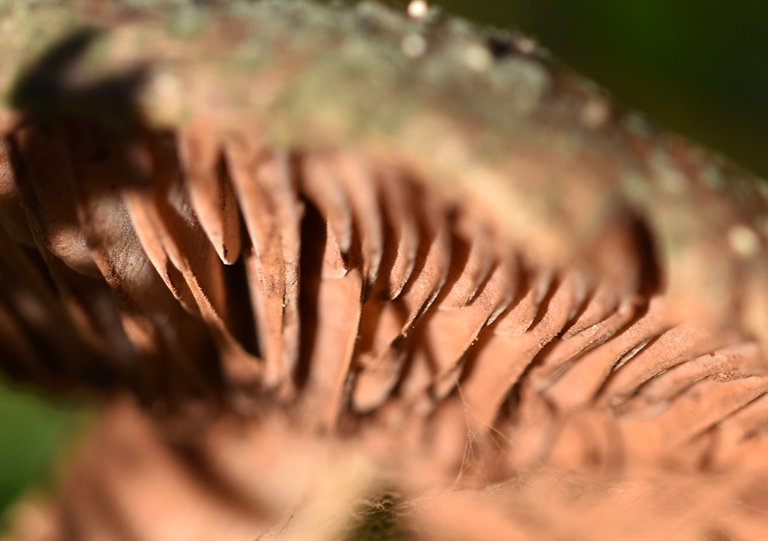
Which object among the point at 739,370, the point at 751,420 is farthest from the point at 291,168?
the point at 751,420

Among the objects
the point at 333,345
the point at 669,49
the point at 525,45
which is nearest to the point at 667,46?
the point at 669,49

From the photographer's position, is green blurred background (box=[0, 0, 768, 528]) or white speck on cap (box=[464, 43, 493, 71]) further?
green blurred background (box=[0, 0, 768, 528])

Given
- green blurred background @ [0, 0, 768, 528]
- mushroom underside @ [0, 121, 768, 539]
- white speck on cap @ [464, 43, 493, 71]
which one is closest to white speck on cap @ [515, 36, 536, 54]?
white speck on cap @ [464, 43, 493, 71]

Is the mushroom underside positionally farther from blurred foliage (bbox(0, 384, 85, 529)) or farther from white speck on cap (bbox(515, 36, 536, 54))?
blurred foliage (bbox(0, 384, 85, 529))

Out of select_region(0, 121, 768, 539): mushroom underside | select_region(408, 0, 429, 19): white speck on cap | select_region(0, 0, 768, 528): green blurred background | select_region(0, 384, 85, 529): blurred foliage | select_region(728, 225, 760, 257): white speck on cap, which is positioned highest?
select_region(0, 0, 768, 528): green blurred background

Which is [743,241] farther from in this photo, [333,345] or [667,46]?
[667,46]

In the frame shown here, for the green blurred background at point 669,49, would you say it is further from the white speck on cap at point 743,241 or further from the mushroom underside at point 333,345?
the white speck on cap at point 743,241
